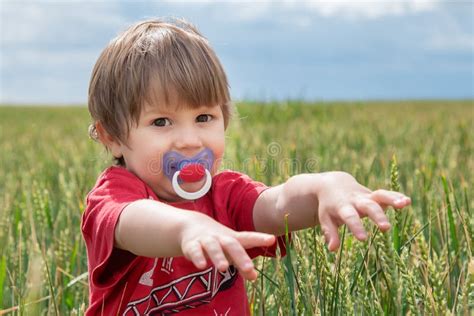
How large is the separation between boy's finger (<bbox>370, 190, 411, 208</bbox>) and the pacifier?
484 mm

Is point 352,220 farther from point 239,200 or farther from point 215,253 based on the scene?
point 239,200

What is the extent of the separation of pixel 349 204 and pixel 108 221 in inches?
17.1

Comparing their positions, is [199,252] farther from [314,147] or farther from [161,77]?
[314,147]

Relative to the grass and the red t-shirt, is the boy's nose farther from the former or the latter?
the grass

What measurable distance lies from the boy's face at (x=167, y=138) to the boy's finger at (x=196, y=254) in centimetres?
Result: 51

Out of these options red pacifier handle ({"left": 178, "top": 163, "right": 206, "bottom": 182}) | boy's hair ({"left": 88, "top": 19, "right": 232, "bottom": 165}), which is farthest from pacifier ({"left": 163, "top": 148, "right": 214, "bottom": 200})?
boy's hair ({"left": 88, "top": 19, "right": 232, "bottom": 165})

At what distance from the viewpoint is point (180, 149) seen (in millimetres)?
1413

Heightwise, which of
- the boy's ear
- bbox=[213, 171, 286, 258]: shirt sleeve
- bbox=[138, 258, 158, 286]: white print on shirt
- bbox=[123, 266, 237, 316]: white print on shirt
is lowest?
bbox=[123, 266, 237, 316]: white print on shirt

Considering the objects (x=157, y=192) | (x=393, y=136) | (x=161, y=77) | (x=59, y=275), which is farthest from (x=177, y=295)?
(x=393, y=136)

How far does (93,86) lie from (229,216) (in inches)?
16.8

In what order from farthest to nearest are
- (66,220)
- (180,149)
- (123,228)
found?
(66,220) → (180,149) → (123,228)

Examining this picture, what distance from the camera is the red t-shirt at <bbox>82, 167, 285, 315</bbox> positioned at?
1339 millimetres

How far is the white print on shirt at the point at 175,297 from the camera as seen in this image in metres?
1.44

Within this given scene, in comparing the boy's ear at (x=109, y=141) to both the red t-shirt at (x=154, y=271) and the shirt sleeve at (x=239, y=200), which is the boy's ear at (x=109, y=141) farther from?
the shirt sleeve at (x=239, y=200)
